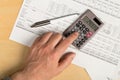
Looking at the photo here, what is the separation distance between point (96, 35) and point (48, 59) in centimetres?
15

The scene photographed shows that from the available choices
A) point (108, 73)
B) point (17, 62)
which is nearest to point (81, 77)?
point (108, 73)

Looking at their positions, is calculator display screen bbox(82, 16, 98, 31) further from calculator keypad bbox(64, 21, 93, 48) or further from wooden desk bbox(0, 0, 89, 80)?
wooden desk bbox(0, 0, 89, 80)

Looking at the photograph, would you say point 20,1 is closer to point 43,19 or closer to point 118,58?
point 43,19

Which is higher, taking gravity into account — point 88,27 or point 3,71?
point 88,27

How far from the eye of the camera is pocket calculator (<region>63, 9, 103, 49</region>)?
995 millimetres

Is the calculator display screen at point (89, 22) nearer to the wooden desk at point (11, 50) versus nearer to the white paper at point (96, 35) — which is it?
the white paper at point (96, 35)

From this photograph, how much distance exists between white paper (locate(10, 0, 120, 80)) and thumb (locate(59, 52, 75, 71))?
2cm

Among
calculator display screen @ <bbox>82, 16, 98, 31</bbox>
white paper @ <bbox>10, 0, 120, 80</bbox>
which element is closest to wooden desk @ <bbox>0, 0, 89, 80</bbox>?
white paper @ <bbox>10, 0, 120, 80</bbox>

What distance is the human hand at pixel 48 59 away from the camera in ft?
3.27

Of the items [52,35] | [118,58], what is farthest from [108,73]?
[52,35]

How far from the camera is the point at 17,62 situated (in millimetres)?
1029

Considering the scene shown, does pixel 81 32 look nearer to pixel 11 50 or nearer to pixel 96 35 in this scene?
pixel 96 35

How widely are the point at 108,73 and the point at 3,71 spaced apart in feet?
0.99

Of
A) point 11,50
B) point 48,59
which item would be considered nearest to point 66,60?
point 48,59
